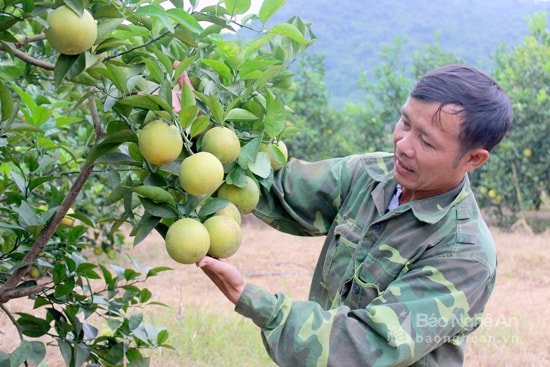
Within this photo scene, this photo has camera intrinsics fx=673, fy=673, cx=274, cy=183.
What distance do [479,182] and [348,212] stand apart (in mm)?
5899

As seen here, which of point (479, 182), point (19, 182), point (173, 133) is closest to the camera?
point (173, 133)

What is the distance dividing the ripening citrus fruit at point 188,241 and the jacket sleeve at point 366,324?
0.63ft

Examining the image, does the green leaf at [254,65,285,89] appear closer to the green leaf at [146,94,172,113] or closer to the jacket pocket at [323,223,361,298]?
the green leaf at [146,94,172,113]

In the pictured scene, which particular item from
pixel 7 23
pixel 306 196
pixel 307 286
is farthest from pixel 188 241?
pixel 307 286

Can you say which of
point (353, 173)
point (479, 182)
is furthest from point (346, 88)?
point (353, 173)

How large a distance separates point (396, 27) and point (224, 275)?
71.4 ft

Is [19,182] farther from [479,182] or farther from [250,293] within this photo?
[479,182]

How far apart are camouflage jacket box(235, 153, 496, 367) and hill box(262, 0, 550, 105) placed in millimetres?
16414

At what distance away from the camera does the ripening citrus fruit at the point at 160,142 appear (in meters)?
1.02

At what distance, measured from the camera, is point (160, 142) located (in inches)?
40.2

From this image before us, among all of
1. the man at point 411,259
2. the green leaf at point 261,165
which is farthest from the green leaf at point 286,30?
the man at point 411,259

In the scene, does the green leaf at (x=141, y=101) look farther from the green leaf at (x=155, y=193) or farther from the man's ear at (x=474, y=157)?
the man's ear at (x=474, y=157)

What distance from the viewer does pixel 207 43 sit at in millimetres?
1197

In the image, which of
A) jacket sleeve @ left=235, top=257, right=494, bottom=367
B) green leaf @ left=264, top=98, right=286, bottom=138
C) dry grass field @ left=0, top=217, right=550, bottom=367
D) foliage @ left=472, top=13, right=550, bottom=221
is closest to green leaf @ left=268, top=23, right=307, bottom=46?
green leaf @ left=264, top=98, right=286, bottom=138
